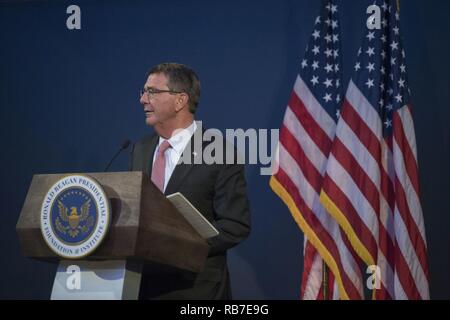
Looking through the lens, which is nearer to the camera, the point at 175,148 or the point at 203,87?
the point at 175,148

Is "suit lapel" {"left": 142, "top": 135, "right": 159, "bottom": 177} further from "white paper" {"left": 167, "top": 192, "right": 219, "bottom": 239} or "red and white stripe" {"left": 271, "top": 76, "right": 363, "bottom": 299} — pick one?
"red and white stripe" {"left": 271, "top": 76, "right": 363, "bottom": 299}

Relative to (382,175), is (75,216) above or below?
below

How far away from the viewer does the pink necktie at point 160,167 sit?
2.77m

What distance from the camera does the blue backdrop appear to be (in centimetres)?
443

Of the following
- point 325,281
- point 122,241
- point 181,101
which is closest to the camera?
point 122,241

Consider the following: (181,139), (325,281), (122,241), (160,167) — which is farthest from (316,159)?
(122,241)

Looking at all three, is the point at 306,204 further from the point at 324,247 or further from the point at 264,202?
the point at 264,202

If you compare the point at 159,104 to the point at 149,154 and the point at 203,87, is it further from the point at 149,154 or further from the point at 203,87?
the point at 203,87

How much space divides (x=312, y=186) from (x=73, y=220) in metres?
2.17

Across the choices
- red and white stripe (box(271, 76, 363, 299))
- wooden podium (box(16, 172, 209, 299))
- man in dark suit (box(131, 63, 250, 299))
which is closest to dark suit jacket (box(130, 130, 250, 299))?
man in dark suit (box(131, 63, 250, 299))

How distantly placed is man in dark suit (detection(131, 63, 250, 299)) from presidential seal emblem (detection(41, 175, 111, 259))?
345 millimetres

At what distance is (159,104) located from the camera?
117 inches

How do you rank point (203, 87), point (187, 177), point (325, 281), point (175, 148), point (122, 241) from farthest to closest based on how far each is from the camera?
point (203, 87) → point (325, 281) → point (175, 148) → point (187, 177) → point (122, 241)
